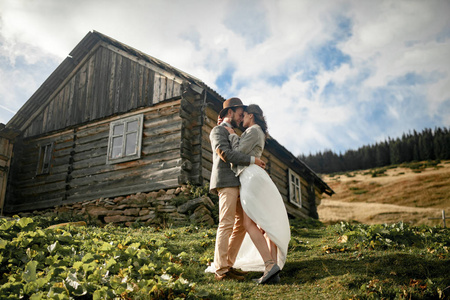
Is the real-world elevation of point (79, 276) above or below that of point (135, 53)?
below

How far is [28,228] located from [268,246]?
359 centimetres

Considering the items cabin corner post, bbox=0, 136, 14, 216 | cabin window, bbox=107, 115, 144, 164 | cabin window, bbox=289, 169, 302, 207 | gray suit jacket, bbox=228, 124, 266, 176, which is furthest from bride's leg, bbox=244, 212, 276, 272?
cabin window, bbox=289, 169, 302, 207

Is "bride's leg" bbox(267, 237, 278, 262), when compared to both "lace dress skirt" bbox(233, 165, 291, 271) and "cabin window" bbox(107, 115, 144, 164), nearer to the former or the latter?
"lace dress skirt" bbox(233, 165, 291, 271)

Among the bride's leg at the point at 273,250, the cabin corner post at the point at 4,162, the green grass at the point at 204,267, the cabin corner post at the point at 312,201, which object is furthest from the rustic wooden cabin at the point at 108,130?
the bride's leg at the point at 273,250

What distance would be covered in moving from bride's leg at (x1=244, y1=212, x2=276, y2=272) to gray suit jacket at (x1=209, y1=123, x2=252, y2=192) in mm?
506

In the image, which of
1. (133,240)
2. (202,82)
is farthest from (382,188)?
(133,240)

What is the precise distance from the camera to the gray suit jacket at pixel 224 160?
503 cm

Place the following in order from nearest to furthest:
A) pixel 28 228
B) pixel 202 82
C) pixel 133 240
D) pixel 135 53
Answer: pixel 28 228 → pixel 133 240 → pixel 202 82 → pixel 135 53

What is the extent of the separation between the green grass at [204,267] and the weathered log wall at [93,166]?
5.42 m

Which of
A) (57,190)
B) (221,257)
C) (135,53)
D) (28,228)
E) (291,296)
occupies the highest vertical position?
(135,53)

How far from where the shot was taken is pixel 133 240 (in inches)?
253

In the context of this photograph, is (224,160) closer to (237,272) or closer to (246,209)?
(246,209)

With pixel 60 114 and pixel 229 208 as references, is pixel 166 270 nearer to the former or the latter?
pixel 229 208

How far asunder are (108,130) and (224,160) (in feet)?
32.0
